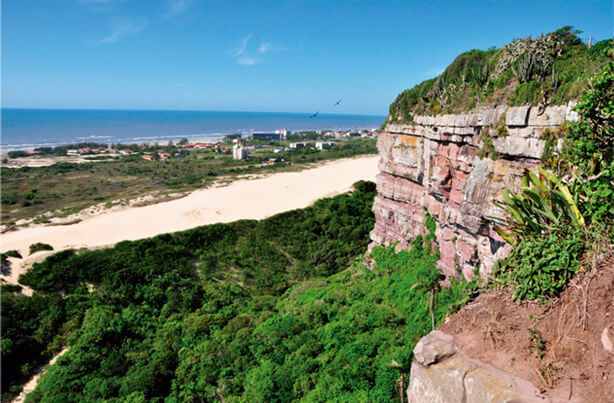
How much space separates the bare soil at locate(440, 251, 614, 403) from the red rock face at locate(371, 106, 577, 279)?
3058 mm

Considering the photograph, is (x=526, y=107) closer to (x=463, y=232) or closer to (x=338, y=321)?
(x=463, y=232)

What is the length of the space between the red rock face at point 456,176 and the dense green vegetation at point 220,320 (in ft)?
4.44

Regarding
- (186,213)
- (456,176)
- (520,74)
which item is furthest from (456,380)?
(186,213)

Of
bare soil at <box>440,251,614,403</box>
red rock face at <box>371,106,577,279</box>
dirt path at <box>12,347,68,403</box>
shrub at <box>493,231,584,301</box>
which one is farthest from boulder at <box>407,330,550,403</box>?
dirt path at <box>12,347,68,403</box>

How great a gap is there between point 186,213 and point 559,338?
35.6m

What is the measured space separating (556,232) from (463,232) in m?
6.70

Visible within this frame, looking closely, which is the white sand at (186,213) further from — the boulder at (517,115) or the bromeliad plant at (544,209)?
the bromeliad plant at (544,209)

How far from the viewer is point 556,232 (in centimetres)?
637

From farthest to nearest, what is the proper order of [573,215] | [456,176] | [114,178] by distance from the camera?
[114,178] → [456,176] → [573,215]

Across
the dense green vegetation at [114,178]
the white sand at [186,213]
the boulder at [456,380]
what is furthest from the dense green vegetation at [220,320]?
the dense green vegetation at [114,178]

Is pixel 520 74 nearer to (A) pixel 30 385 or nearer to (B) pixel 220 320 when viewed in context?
(B) pixel 220 320

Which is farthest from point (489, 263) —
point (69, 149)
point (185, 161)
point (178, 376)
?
point (69, 149)

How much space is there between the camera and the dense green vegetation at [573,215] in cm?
564

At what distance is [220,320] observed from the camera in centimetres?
1925
